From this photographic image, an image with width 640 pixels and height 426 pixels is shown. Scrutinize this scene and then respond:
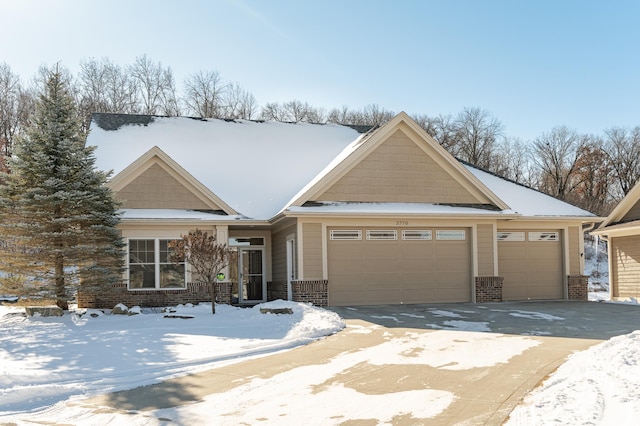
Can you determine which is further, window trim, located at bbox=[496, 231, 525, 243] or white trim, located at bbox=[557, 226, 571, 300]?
white trim, located at bbox=[557, 226, 571, 300]

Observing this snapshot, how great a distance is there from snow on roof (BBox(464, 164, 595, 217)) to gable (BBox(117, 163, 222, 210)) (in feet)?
34.5

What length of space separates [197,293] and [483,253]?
9.34m

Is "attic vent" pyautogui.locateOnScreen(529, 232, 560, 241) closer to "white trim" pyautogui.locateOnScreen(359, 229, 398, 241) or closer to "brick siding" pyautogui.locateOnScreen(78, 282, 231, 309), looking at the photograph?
"white trim" pyautogui.locateOnScreen(359, 229, 398, 241)

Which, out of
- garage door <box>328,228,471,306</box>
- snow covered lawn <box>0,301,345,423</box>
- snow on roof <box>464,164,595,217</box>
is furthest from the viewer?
snow on roof <box>464,164,595,217</box>

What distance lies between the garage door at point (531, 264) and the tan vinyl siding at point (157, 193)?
10482 millimetres

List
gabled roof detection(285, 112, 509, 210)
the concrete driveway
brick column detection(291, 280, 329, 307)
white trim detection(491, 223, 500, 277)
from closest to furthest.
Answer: the concrete driveway → brick column detection(291, 280, 329, 307) → gabled roof detection(285, 112, 509, 210) → white trim detection(491, 223, 500, 277)

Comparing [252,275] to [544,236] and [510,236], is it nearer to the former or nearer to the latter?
[510,236]

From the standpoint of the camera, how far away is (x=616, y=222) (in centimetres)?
2434

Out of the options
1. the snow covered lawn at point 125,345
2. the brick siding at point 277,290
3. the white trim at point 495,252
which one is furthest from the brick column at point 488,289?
the snow covered lawn at point 125,345

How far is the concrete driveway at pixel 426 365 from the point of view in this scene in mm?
7168

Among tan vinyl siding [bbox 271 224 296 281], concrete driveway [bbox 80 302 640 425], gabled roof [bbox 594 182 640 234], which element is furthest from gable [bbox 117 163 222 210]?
gabled roof [bbox 594 182 640 234]

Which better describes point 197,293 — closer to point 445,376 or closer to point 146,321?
point 146,321

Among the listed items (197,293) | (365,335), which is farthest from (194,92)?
(365,335)

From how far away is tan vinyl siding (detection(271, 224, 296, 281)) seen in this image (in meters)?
20.5
